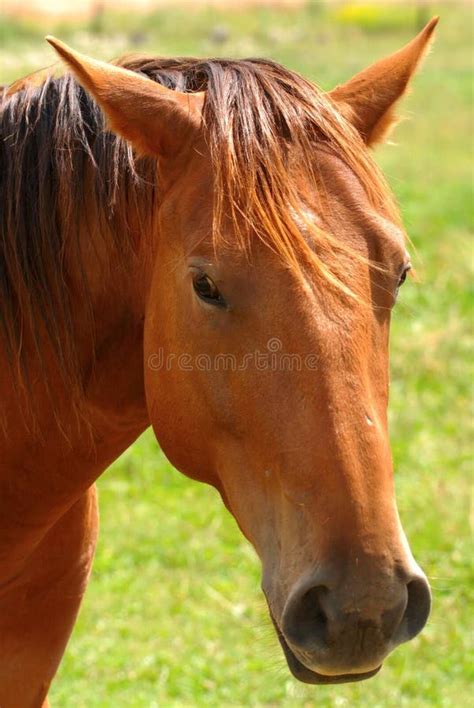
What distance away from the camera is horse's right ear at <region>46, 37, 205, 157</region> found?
208cm

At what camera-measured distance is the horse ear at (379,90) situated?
2.42 meters

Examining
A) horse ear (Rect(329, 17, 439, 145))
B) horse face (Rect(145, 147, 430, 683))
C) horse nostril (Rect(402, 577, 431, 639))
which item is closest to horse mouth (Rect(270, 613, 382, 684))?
horse face (Rect(145, 147, 430, 683))

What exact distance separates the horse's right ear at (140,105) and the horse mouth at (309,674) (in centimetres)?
108

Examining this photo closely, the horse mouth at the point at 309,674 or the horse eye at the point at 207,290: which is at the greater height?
the horse eye at the point at 207,290

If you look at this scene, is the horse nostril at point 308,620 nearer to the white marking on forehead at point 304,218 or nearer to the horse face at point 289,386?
the horse face at point 289,386

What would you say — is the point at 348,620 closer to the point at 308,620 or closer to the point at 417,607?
the point at 308,620

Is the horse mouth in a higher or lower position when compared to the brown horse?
lower

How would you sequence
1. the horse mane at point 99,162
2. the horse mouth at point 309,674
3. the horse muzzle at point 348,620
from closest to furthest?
the horse muzzle at point 348,620 → the horse mouth at point 309,674 → the horse mane at point 99,162

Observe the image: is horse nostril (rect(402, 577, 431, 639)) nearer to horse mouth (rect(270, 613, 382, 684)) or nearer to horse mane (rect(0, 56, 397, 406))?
horse mouth (rect(270, 613, 382, 684))

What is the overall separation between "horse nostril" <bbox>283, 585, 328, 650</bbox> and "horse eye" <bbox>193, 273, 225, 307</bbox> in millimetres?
618

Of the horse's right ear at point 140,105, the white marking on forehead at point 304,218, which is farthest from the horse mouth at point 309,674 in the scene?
the horse's right ear at point 140,105

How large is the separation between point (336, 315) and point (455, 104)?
13944mm

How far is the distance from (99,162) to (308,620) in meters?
1.18

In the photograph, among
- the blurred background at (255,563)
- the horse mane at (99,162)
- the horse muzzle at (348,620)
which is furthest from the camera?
the blurred background at (255,563)
